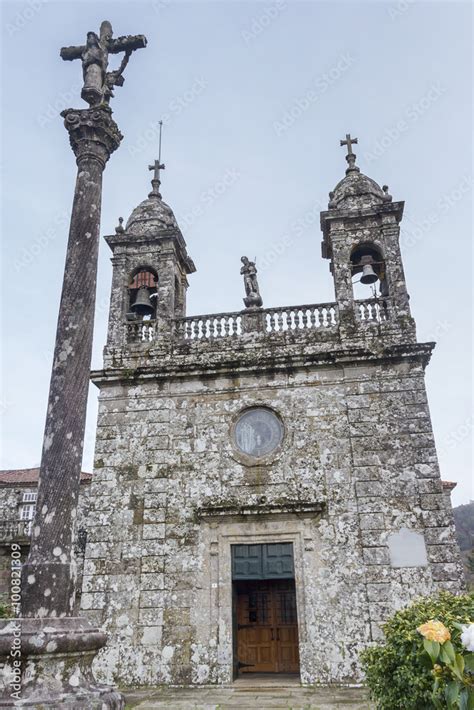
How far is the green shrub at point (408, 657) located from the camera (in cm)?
481

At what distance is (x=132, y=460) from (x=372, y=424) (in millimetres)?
4820

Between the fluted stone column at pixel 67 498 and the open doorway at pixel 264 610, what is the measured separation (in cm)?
590

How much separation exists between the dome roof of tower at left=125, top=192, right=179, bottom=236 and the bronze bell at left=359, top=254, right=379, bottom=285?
453cm

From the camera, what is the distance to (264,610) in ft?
35.9

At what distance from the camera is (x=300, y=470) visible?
1066 cm

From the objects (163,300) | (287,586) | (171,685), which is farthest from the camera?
(163,300)

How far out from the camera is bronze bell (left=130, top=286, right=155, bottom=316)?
12836mm

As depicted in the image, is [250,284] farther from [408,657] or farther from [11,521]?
[11,521]

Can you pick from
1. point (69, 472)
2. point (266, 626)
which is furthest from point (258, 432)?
point (69, 472)

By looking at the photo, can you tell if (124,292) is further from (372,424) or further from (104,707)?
(104,707)

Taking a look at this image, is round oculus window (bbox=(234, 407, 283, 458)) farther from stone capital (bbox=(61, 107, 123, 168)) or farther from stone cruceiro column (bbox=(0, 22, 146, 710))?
stone capital (bbox=(61, 107, 123, 168))

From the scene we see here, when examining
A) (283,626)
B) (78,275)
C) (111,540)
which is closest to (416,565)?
(283,626)

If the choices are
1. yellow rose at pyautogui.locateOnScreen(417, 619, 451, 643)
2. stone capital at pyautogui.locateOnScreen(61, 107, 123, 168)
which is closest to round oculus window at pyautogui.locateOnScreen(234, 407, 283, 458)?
stone capital at pyautogui.locateOnScreen(61, 107, 123, 168)

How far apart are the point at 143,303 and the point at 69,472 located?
7948mm
